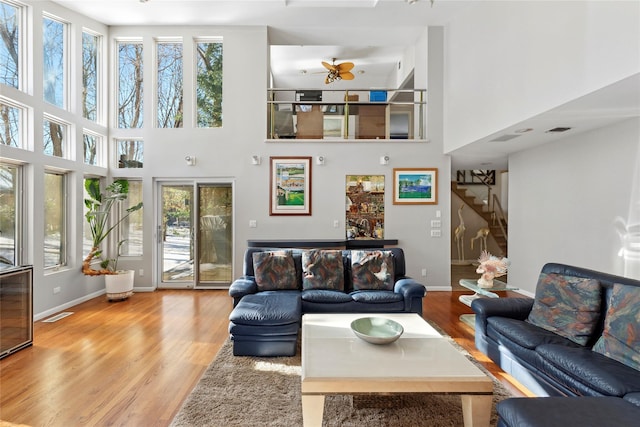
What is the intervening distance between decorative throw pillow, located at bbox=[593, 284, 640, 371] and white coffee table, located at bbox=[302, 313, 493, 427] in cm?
105

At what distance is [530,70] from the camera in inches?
137

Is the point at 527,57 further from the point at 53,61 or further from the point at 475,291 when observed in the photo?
the point at 53,61

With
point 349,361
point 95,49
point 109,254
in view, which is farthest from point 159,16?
point 349,361

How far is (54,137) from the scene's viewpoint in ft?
15.3

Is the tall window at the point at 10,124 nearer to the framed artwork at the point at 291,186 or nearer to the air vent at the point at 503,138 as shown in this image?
the framed artwork at the point at 291,186

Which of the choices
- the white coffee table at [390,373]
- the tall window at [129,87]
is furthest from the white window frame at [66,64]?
the white coffee table at [390,373]

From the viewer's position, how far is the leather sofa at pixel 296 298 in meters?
3.02

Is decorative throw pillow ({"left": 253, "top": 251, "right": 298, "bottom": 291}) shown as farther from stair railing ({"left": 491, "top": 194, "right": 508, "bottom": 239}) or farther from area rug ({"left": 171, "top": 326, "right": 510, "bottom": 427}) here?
stair railing ({"left": 491, "top": 194, "right": 508, "bottom": 239})

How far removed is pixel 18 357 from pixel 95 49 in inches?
200

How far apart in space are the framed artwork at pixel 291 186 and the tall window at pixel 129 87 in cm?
266

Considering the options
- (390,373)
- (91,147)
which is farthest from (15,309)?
(390,373)

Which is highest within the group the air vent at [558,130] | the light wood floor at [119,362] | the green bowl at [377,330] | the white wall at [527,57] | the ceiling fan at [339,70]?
the ceiling fan at [339,70]

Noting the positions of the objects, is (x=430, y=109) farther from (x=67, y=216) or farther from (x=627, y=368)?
(x=67, y=216)

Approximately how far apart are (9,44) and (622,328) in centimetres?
696
